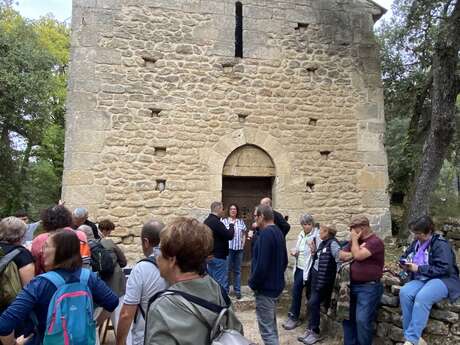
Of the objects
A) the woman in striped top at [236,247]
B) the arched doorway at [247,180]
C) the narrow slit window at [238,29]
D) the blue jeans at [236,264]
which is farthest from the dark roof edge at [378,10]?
the blue jeans at [236,264]

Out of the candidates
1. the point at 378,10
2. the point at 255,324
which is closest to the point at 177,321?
the point at 255,324

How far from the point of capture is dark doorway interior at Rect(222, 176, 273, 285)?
819 centimetres

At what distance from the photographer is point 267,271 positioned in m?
4.04

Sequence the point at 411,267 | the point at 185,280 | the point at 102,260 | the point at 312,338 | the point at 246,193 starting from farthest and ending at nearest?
the point at 246,193 → the point at 312,338 → the point at 411,267 → the point at 102,260 → the point at 185,280

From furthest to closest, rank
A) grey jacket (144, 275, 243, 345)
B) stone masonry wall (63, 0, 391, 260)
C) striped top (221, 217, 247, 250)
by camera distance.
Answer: stone masonry wall (63, 0, 391, 260) < striped top (221, 217, 247, 250) < grey jacket (144, 275, 243, 345)

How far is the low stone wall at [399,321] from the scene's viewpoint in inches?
161

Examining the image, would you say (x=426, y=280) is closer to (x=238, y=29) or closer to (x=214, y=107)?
(x=214, y=107)

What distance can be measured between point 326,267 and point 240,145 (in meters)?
3.67

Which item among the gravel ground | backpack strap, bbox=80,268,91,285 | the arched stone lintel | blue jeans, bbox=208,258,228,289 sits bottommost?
the gravel ground

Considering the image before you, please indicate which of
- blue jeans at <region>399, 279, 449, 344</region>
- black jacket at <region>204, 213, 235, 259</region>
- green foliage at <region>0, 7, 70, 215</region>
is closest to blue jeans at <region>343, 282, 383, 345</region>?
blue jeans at <region>399, 279, 449, 344</region>

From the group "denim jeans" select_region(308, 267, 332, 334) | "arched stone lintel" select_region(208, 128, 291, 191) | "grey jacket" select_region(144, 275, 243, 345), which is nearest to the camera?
"grey jacket" select_region(144, 275, 243, 345)

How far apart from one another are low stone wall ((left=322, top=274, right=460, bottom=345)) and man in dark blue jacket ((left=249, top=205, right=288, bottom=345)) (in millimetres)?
1275

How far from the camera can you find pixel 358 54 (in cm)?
896

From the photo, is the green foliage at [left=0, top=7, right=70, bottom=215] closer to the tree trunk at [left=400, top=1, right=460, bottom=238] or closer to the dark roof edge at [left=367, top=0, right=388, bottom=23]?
the dark roof edge at [left=367, top=0, right=388, bottom=23]
